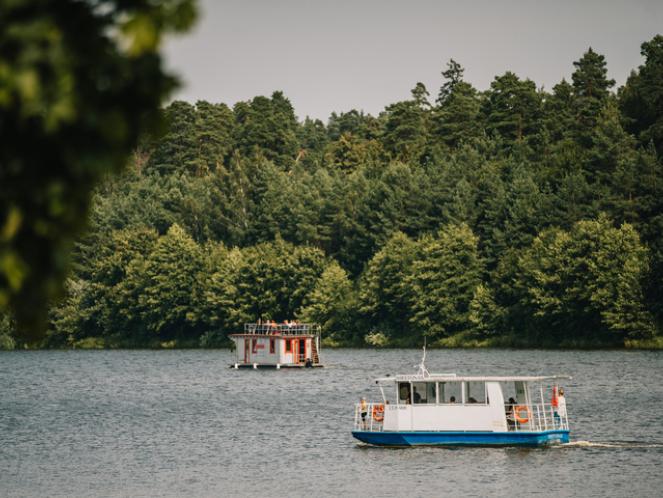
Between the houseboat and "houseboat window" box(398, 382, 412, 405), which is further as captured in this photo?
the houseboat

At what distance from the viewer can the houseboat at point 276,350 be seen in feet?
436

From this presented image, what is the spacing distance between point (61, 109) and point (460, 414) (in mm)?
50206

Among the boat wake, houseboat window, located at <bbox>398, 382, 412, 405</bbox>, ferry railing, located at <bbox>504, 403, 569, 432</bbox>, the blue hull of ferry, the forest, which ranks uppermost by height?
the forest

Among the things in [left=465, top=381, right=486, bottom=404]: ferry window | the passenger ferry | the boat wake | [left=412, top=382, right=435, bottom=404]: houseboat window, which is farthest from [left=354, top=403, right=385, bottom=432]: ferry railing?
the boat wake

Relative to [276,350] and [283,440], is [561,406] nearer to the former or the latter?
[283,440]

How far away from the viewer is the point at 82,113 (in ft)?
25.6

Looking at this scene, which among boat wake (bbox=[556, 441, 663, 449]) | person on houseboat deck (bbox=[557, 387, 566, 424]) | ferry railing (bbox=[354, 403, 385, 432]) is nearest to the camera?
person on houseboat deck (bbox=[557, 387, 566, 424])

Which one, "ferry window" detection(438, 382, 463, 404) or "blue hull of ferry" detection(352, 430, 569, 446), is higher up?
"ferry window" detection(438, 382, 463, 404)

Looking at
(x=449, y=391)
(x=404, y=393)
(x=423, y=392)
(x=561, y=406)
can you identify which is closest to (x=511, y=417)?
(x=561, y=406)

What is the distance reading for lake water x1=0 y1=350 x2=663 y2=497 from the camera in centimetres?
4947

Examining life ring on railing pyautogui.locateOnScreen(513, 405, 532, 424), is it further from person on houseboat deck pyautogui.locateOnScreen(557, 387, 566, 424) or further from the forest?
the forest

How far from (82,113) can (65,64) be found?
1.04ft

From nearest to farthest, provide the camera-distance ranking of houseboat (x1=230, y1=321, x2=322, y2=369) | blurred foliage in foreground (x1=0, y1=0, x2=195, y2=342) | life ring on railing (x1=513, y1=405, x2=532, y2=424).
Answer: blurred foliage in foreground (x1=0, y1=0, x2=195, y2=342) → life ring on railing (x1=513, y1=405, x2=532, y2=424) → houseboat (x1=230, y1=321, x2=322, y2=369)

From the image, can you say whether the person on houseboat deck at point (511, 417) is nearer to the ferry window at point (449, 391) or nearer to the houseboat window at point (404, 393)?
the ferry window at point (449, 391)
